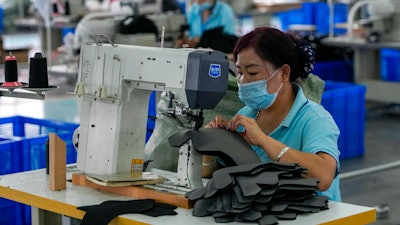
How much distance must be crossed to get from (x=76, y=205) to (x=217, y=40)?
13.7ft

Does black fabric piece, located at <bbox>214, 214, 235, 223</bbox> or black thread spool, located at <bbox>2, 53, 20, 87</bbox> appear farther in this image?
black thread spool, located at <bbox>2, 53, 20, 87</bbox>

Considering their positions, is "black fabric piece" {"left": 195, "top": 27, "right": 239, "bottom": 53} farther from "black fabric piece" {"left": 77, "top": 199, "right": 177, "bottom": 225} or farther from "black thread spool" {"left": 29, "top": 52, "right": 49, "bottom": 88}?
"black fabric piece" {"left": 77, "top": 199, "right": 177, "bottom": 225}

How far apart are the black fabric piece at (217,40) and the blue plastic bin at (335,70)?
5.46 ft

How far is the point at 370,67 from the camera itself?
858cm

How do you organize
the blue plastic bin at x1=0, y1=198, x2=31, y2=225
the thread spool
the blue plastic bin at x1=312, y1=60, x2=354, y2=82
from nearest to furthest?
the thread spool
the blue plastic bin at x1=0, y1=198, x2=31, y2=225
the blue plastic bin at x1=312, y1=60, x2=354, y2=82

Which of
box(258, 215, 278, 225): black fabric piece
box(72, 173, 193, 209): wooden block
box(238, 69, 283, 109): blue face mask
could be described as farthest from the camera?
box(238, 69, 283, 109): blue face mask

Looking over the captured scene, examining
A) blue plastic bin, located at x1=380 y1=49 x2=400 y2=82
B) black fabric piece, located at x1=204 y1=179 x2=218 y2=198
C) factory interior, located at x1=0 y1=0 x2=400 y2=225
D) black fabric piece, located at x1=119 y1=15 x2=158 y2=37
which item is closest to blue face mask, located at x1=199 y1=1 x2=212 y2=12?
factory interior, located at x1=0 y1=0 x2=400 y2=225

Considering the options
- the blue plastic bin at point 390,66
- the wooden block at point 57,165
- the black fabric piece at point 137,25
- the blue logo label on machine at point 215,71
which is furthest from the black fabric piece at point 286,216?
the blue plastic bin at point 390,66

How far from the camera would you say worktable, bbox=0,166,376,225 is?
2584mm

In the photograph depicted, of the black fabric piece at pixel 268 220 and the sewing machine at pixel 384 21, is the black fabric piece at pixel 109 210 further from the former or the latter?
the sewing machine at pixel 384 21

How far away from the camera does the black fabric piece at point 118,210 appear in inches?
104

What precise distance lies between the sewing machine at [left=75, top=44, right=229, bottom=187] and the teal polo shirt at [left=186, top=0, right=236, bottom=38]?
5035mm

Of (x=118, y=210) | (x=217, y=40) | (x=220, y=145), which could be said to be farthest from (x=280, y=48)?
(x=217, y=40)

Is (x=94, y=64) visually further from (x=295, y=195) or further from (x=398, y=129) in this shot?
(x=398, y=129)
